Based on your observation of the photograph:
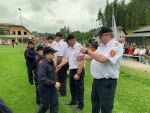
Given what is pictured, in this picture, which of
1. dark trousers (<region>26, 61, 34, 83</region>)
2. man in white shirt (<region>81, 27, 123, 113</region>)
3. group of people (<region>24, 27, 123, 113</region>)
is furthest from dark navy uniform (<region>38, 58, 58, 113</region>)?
dark trousers (<region>26, 61, 34, 83</region>)

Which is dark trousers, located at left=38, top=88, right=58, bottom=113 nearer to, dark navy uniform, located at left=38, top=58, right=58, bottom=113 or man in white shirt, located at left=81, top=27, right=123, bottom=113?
dark navy uniform, located at left=38, top=58, right=58, bottom=113

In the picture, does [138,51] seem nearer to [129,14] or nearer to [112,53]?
[112,53]

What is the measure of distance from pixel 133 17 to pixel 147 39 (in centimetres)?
4560

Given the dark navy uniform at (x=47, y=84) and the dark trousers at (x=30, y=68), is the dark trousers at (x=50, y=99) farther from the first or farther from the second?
the dark trousers at (x=30, y=68)

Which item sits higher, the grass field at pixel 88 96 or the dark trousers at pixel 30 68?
the dark trousers at pixel 30 68

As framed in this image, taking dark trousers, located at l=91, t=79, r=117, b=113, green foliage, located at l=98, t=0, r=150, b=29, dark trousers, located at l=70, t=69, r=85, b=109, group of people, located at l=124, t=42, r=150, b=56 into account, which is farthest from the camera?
green foliage, located at l=98, t=0, r=150, b=29

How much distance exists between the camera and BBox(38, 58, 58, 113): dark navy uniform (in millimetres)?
6445

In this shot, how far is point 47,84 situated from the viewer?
21.1 feet

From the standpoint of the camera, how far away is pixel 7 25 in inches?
5217

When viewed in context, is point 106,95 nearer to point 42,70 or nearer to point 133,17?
point 42,70

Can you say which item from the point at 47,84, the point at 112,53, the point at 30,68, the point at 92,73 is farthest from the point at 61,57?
the point at 112,53

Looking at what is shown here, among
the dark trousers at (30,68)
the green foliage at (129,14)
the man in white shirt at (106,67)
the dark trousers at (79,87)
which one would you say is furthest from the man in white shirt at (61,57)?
the green foliage at (129,14)

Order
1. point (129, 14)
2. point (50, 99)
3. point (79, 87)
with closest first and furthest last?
point (50, 99) → point (79, 87) → point (129, 14)

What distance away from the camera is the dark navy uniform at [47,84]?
6445 millimetres
